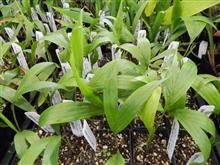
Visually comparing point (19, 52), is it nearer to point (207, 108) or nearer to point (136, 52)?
point (136, 52)

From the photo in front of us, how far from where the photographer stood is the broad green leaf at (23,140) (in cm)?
63

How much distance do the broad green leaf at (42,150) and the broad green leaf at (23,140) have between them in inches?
1.6

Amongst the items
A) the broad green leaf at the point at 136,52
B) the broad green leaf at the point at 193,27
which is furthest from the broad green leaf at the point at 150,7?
the broad green leaf at the point at 136,52

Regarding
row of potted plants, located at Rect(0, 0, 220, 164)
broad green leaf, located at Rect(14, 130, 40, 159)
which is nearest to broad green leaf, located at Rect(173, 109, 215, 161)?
row of potted plants, located at Rect(0, 0, 220, 164)

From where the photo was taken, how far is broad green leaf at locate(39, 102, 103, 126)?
22.2 inches

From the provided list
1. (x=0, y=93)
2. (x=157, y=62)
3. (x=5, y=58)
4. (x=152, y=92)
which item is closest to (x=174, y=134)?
(x=152, y=92)

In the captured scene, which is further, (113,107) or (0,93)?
(0,93)

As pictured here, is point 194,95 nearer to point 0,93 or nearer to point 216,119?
point 216,119

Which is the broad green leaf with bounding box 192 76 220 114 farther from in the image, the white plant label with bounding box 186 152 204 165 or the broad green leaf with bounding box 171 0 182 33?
the broad green leaf with bounding box 171 0 182 33

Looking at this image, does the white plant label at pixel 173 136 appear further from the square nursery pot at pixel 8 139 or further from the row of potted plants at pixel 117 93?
the square nursery pot at pixel 8 139

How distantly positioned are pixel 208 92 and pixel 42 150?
385 millimetres

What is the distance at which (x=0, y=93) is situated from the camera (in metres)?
0.67

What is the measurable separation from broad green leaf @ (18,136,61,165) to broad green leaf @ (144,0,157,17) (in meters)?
0.50

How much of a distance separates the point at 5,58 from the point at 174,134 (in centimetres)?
64
